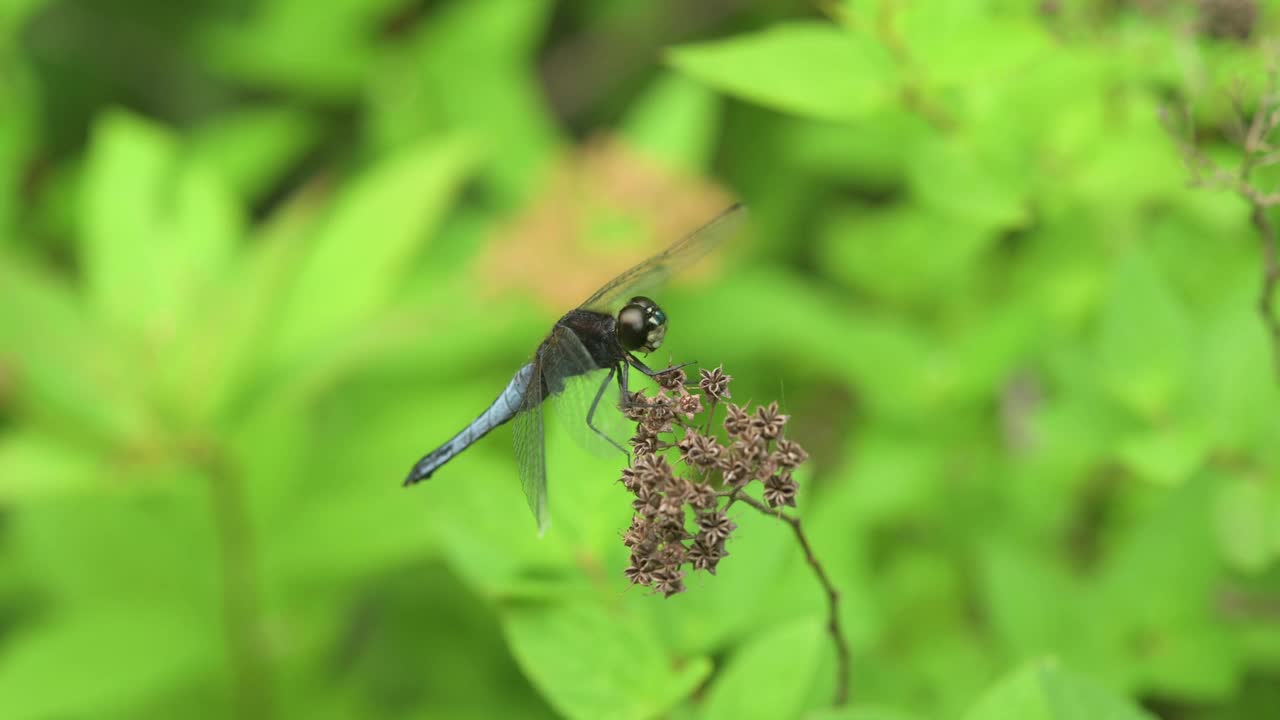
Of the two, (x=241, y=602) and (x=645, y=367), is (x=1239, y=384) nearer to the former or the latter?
(x=645, y=367)

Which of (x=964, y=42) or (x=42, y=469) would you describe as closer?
(x=964, y=42)

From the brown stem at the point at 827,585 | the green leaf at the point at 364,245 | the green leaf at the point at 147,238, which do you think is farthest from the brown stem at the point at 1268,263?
the green leaf at the point at 147,238

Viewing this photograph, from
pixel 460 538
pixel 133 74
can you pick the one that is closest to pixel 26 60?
pixel 133 74

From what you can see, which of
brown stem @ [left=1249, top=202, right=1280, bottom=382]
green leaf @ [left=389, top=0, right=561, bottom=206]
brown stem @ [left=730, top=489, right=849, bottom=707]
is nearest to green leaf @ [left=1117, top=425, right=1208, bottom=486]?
brown stem @ [left=1249, top=202, right=1280, bottom=382]

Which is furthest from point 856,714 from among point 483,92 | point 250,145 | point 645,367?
point 250,145

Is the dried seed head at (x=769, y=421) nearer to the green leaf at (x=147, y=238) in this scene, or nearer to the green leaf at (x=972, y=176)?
the green leaf at (x=972, y=176)

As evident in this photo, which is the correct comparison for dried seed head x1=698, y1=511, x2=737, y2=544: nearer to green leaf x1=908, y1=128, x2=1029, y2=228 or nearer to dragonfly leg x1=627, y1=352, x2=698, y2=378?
dragonfly leg x1=627, y1=352, x2=698, y2=378
